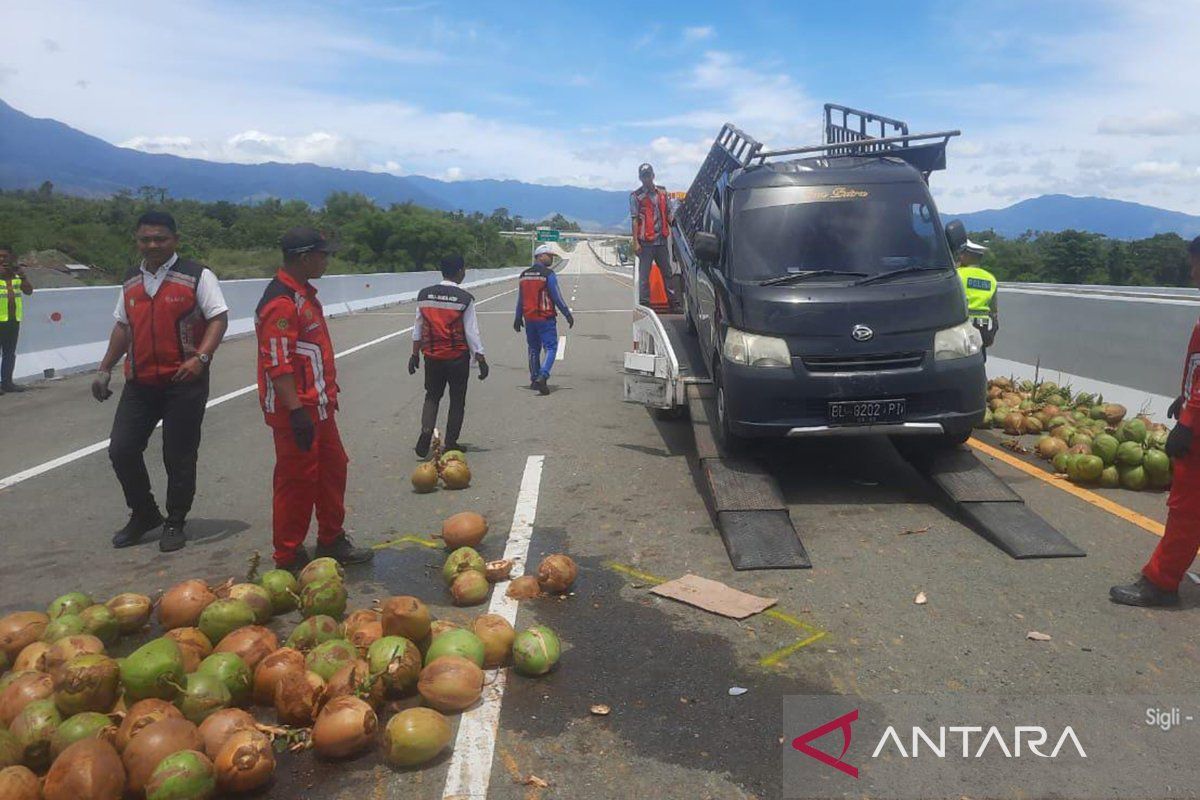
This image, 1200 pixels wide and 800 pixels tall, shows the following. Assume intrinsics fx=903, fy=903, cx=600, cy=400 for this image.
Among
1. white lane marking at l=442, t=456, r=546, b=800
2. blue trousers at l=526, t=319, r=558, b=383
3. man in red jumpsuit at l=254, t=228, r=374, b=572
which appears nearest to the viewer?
white lane marking at l=442, t=456, r=546, b=800

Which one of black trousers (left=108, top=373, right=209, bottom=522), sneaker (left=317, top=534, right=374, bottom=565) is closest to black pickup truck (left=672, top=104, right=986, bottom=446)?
sneaker (left=317, top=534, right=374, bottom=565)

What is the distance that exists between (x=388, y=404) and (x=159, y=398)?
526 centimetres

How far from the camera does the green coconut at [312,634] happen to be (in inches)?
160

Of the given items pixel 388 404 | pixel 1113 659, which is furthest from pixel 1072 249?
pixel 1113 659

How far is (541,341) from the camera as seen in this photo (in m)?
12.6

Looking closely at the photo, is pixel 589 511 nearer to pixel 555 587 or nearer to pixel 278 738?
pixel 555 587

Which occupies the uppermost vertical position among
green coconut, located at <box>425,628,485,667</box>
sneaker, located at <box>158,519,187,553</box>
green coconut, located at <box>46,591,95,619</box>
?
green coconut, located at <box>425,628,485,667</box>

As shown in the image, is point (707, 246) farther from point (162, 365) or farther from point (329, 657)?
point (329, 657)

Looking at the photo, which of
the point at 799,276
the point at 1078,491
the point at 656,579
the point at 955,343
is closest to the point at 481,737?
the point at 656,579

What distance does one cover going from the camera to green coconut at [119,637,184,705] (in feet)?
11.6

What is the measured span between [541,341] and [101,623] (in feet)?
28.1

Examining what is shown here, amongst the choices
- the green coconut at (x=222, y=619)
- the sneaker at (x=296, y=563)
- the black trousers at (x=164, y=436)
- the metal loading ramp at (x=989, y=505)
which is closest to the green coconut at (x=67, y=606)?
the green coconut at (x=222, y=619)

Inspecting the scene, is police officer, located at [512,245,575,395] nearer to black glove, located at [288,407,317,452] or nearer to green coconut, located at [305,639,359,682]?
black glove, located at [288,407,317,452]

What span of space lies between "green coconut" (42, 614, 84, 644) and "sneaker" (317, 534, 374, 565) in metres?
1.62
